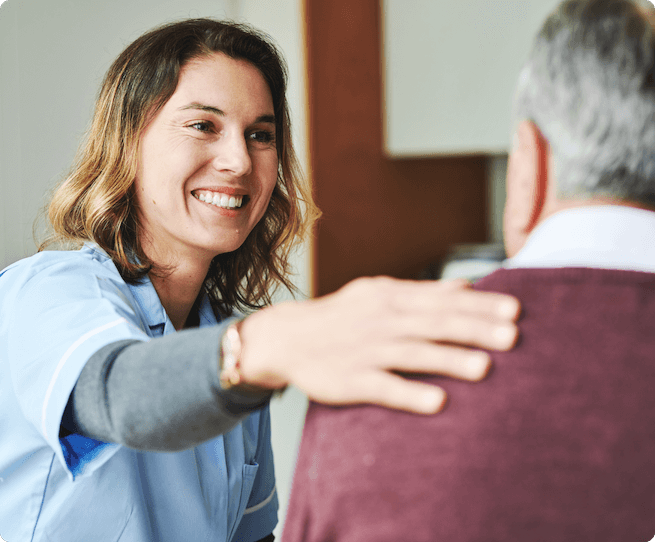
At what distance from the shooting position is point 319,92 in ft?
8.12

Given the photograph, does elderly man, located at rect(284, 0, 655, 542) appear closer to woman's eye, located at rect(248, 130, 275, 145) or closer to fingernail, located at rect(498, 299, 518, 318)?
fingernail, located at rect(498, 299, 518, 318)

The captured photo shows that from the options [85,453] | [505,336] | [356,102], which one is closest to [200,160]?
[85,453]

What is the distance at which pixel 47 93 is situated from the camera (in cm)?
205

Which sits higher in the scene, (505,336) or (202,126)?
(202,126)

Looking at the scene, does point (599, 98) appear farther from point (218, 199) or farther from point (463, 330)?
point (218, 199)

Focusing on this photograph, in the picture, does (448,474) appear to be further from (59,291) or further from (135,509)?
(135,509)

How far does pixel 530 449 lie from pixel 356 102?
2.26m

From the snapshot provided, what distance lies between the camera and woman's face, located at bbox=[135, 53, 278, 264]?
1.11 metres

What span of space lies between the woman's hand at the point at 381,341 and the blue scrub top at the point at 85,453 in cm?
20

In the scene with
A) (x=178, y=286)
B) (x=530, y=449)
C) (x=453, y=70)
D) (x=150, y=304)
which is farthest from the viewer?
(x=453, y=70)

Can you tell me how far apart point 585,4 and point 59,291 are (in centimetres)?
62

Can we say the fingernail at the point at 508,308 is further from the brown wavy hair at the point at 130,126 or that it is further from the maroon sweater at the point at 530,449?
the brown wavy hair at the point at 130,126

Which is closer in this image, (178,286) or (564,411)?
(564,411)

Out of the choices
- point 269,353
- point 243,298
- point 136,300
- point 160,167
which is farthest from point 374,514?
point 243,298
